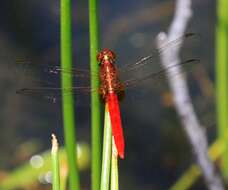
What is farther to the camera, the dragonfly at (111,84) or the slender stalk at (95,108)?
the dragonfly at (111,84)

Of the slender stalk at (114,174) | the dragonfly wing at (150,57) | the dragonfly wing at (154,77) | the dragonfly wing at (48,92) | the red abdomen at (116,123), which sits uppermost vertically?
the dragonfly wing at (150,57)

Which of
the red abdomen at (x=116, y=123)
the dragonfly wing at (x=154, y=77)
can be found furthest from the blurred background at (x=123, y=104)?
the red abdomen at (x=116, y=123)

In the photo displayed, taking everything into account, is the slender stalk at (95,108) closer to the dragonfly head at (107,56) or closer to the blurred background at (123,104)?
the dragonfly head at (107,56)

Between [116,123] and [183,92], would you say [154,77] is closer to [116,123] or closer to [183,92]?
[183,92]

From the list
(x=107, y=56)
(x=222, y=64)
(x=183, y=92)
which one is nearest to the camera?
(x=107, y=56)

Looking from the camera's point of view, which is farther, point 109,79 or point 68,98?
point 109,79

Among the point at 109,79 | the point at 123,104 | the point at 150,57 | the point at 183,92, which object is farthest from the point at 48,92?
the point at 123,104

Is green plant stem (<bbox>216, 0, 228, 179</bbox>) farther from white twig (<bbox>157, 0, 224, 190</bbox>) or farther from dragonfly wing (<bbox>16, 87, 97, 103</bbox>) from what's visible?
dragonfly wing (<bbox>16, 87, 97, 103</bbox>)
